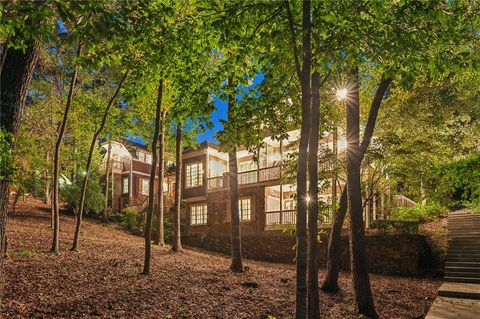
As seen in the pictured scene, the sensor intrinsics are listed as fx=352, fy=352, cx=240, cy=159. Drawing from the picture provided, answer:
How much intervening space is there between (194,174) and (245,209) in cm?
666

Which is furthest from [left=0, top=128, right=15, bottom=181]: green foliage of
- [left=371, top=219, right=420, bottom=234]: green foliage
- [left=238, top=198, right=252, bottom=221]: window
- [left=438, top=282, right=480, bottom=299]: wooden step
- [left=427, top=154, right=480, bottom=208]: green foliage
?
[left=238, top=198, right=252, bottom=221]: window

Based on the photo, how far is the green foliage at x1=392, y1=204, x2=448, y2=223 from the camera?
20.7 meters

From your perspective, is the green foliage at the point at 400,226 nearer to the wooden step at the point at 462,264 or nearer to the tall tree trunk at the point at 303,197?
the wooden step at the point at 462,264

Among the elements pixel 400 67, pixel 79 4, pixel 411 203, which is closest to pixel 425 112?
pixel 400 67

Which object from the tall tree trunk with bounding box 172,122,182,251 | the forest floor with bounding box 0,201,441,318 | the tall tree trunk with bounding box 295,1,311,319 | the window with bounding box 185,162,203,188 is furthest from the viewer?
the window with bounding box 185,162,203,188

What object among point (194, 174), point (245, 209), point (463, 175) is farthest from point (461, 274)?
point (194, 174)

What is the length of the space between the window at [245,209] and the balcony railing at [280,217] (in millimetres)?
1478

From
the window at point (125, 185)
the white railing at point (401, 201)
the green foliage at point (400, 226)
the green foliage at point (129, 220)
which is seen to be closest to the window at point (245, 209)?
the green foliage at point (129, 220)

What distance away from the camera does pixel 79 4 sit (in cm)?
401

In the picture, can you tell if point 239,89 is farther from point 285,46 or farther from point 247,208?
point 247,208

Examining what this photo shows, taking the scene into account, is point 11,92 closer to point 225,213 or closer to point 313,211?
point 313,211

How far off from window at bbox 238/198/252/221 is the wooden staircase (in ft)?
37.3

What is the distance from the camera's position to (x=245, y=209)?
2370 centimetres

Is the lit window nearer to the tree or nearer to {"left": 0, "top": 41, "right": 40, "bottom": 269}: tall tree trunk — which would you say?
the tree
